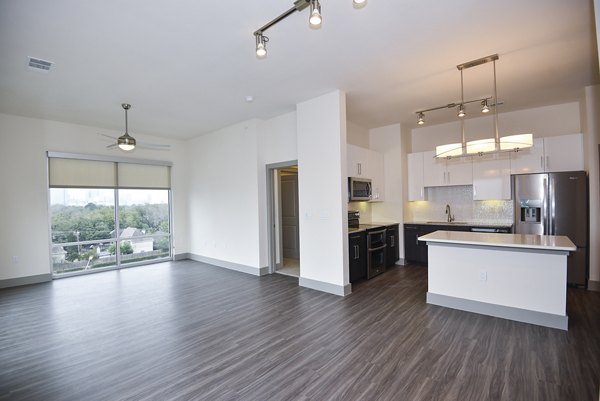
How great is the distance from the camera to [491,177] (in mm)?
5371

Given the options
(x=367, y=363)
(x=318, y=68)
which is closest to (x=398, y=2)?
(x=318, y=68)

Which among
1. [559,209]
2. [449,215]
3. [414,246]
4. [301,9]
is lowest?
[414,246]

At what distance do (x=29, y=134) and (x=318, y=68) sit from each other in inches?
221

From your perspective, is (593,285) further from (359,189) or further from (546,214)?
(359,189)

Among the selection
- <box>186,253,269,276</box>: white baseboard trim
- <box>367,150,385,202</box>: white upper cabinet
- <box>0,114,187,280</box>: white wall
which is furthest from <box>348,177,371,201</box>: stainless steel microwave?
<box>0,114,187,280</box>: white wall

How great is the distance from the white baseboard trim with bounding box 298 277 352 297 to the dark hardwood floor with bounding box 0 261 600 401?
0.16 m

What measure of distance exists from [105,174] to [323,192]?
16.4 feet

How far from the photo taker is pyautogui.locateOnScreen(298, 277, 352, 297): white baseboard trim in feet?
14.0

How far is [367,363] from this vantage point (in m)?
2.50

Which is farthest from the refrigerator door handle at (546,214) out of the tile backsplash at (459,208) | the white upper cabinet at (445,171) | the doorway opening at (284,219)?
the doorway opening at (284,219)

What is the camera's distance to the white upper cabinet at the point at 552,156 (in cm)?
465

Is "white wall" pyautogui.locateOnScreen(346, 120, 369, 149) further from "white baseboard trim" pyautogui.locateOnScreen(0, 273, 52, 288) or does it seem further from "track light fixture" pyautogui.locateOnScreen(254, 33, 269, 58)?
"white baseboard trim" pyautogui.locateOnScreen(0, 273, 52, 288)

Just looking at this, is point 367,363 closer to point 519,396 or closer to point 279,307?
point 519,396

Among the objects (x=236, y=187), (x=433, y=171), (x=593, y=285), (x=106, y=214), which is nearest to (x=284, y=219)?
(x=236, y=187)
